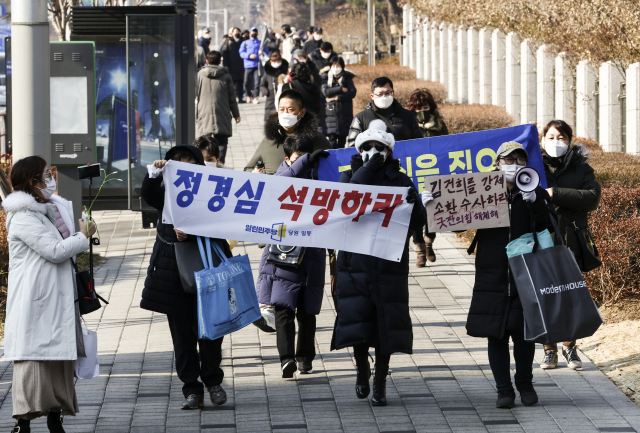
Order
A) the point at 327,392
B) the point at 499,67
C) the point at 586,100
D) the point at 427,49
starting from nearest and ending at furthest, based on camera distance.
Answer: the point at 327,392
the point at 586,100
the point at 499,67
the point at 427,49

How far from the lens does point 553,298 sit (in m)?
5.31

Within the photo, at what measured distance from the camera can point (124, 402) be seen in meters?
5.91

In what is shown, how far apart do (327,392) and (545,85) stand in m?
12.8

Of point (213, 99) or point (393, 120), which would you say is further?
point (213, 99)

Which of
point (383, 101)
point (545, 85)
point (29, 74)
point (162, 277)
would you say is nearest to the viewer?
point (162, 277)

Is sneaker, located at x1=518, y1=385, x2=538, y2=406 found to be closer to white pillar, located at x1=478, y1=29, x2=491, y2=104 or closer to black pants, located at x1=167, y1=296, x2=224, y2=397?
black pants, located at x1=167, y1=296, x2=224, y2=397

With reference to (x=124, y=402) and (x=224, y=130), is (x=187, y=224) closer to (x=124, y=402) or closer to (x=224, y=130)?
(x=124, y=402)

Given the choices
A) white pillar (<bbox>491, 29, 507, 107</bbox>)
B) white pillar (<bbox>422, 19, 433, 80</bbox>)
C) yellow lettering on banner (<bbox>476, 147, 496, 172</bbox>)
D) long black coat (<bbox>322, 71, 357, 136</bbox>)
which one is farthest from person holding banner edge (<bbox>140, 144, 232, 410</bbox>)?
white pillar (<bbox>422, 19, 433, 80</bbox>)

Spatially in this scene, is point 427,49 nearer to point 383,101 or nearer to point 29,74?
point 383,101

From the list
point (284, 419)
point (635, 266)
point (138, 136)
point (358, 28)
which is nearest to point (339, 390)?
point (284, 419)

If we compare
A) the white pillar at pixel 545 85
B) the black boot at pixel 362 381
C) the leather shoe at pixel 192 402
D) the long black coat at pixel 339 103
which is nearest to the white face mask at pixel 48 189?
the leather shoe at pixel 192 402

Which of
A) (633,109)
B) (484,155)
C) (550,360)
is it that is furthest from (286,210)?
(633,109)

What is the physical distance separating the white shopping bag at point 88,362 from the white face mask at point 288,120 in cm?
242

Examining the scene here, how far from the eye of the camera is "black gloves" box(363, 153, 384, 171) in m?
5.70
